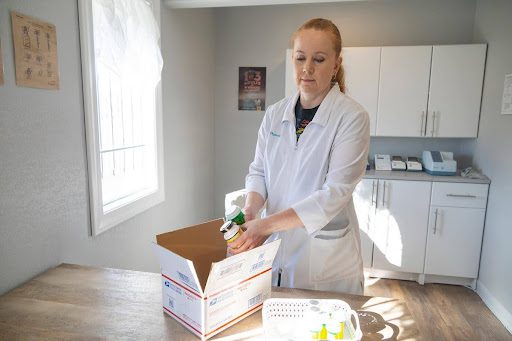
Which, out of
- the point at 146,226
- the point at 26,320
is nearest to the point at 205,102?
the point at 146,226

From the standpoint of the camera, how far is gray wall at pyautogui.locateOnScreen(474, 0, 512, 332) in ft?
7.82

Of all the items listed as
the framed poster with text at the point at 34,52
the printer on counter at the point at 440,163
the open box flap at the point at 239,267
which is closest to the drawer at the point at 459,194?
the printer on counter at the point at 440,163

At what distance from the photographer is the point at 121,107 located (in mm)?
1946

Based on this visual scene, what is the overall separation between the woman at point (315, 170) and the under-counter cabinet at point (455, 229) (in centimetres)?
180

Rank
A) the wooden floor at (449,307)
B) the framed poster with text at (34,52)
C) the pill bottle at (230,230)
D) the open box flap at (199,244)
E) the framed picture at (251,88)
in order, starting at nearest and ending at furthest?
the pill bottle at (230,230)
the open box flap at (199,244)
the framed poster with text at (34,52)
the wooden floor at (449,307)
the framed picture at (251,88)

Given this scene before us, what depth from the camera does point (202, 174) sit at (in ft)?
10.6

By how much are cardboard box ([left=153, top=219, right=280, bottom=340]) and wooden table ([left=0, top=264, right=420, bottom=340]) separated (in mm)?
34

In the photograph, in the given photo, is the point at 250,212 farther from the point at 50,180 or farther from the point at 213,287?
the point at 50,180

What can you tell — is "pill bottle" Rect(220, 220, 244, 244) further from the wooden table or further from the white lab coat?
the white lab coat

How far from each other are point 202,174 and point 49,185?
194 cm

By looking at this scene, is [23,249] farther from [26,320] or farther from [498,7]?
[498,7]

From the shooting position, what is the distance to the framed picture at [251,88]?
3.40 meters

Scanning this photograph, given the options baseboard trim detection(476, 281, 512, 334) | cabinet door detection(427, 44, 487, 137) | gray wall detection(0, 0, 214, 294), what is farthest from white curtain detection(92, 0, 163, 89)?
baseboard trim detection(476, 281, 512, 334)

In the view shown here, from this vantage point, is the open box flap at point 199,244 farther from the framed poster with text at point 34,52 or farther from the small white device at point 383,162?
the small white device at point 383,162
